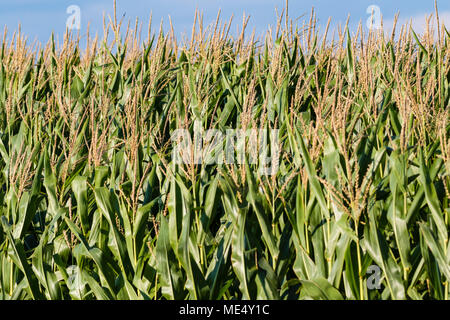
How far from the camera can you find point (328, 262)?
2.41 metres

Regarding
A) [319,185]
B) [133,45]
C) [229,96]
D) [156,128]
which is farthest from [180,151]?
[133,45]

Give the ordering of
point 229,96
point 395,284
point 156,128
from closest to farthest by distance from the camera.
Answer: point 395,284
point 156,128
point 229,96

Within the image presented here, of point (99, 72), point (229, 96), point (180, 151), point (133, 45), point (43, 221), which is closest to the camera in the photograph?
point (180, 151)
